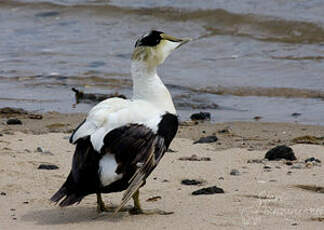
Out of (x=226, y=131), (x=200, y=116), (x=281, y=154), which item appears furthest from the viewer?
(x=200, y=116)

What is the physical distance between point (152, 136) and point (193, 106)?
4.54 metres

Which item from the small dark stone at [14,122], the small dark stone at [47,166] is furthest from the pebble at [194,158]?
the small dark stone at [14,122]

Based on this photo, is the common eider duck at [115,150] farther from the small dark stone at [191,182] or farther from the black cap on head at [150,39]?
the small dark stone at [191,182]

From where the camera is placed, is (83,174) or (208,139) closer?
(83,174)

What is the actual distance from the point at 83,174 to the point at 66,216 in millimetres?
399

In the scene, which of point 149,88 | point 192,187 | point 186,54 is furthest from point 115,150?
point 186,54

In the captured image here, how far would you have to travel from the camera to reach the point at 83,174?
511cm

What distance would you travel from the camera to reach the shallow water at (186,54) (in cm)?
1002

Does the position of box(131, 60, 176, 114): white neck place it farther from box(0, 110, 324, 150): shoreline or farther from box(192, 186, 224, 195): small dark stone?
box(0, 110, 324, 150): shoreline

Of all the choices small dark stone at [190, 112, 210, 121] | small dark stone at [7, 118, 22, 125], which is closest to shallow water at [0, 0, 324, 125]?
small dark stone at [190, 112, 210, 121]

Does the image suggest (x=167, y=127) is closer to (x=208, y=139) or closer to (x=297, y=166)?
(x=297, y=166)

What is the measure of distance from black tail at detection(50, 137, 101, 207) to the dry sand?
0.56 feet

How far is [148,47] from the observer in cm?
566

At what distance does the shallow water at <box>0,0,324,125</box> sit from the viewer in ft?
32.9
